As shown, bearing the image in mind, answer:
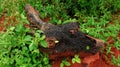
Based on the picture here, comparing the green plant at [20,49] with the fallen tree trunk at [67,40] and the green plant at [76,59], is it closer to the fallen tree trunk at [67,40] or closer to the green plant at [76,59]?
the fallen tree trunk at [67,40]

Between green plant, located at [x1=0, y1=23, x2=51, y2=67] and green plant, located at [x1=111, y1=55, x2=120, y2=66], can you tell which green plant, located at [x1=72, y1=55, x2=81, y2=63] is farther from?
green plant, located at [x1=111, y1=55, x2=120, y2=66]

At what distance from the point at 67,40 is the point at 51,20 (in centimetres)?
115

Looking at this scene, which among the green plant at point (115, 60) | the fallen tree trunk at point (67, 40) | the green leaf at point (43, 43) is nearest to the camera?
the green leaf at point (43, 43)

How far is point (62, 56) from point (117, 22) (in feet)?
4.76

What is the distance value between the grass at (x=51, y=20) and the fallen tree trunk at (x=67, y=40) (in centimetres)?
17

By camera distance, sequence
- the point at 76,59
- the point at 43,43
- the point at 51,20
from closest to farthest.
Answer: the point at 43,43
the point at 76,59
the point at 51,20

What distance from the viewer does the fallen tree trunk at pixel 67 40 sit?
331cm

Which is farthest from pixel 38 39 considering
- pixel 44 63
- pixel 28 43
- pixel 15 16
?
pixel 15 16

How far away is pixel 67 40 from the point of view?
3379mm

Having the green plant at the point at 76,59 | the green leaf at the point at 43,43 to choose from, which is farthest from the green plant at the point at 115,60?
the green leaf at the point at 43,43

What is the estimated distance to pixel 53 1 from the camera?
4.78m

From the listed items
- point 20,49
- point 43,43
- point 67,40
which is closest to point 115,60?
point 67,40

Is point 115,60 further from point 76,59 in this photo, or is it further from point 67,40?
point 67,40

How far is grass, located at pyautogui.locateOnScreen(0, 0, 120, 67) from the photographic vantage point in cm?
338
